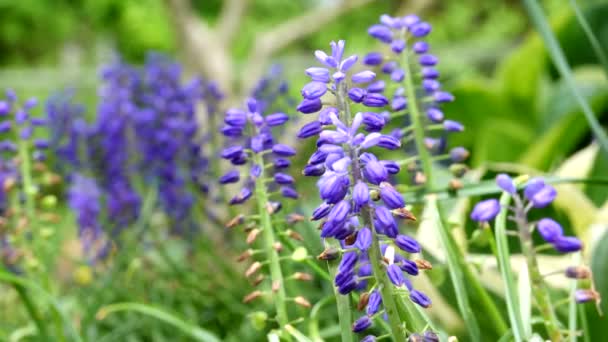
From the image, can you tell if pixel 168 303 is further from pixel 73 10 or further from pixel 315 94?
pixel 73 10

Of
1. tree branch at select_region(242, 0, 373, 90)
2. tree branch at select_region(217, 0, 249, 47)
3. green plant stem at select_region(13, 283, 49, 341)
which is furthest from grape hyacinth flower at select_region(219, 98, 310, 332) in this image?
tree branch at select_region(217, 0, 249, 47)

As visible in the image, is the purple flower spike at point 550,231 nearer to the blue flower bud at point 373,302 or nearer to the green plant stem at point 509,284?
the green plant stem at point 509,284

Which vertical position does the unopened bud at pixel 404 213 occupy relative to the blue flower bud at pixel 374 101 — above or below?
below

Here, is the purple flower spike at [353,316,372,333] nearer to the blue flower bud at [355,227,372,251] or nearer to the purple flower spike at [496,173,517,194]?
the blue flower bud at [355,227,372,251]

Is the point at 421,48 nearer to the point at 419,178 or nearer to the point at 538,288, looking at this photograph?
the point at 419,178

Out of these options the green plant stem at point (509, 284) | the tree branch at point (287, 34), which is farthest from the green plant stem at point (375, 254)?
the tree branch at point (287, 34)

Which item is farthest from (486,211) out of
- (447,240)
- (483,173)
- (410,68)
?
(483,173)

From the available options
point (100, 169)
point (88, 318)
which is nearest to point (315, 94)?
point (88, 318)

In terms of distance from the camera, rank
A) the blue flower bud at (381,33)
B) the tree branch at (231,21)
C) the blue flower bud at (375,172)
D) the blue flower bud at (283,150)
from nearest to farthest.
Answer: the blue flower bud at (375,172) → the blue flower bud at (283,150) → the blue flower bud at (381,33) → the tree branch at (231,21)
